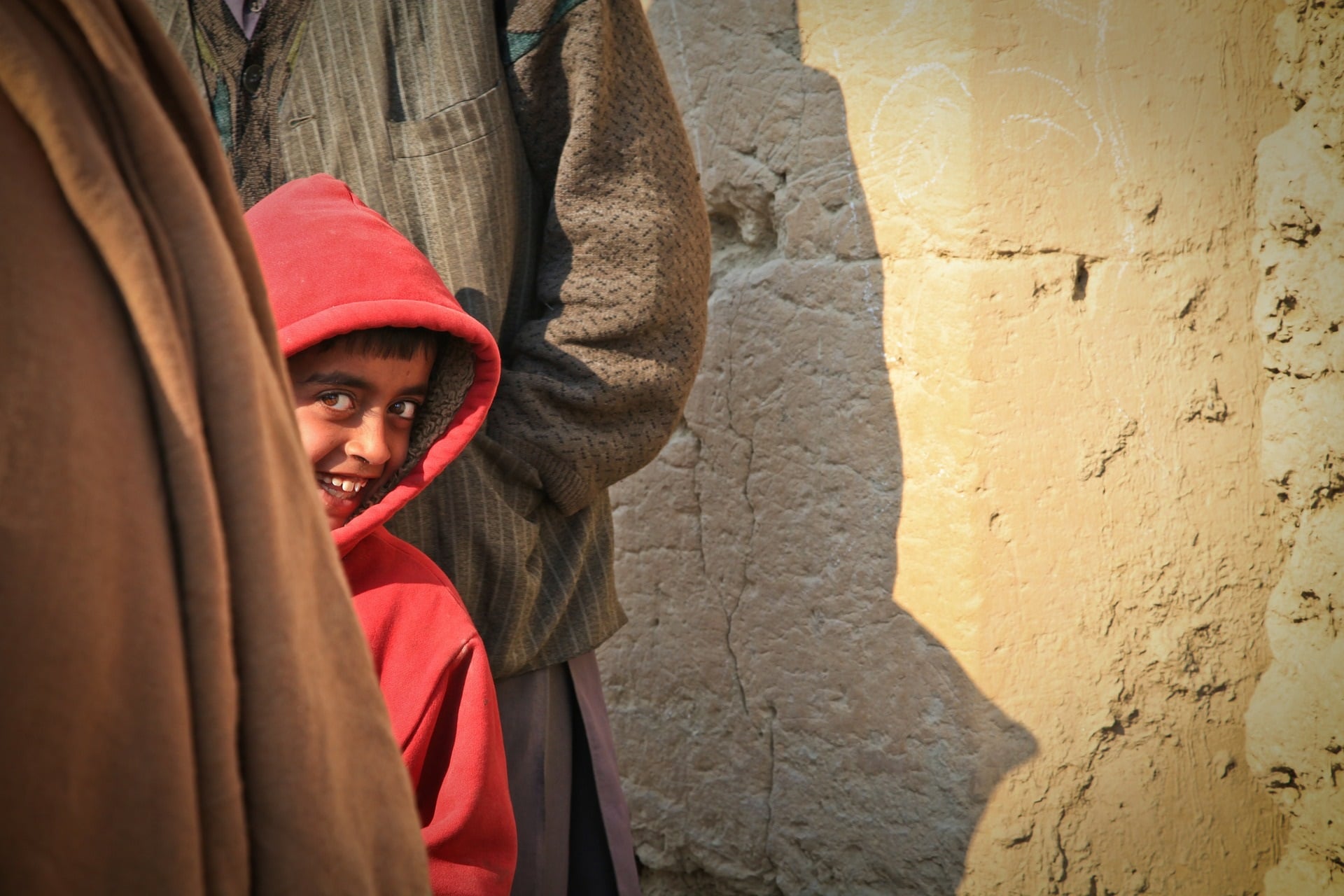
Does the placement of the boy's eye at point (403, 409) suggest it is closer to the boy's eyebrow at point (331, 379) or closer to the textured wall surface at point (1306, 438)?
the boy's eyebrow at point (331, 379)

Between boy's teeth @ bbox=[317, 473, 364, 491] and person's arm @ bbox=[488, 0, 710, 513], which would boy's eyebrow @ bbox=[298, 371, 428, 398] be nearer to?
boy's teeth @ bbox=[317, 473, 364, 491]

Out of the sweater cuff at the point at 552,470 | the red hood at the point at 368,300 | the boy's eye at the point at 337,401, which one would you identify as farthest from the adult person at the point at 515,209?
the boy's eye at the point at 337,401

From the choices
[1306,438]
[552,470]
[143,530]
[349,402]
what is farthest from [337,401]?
[1306,438]

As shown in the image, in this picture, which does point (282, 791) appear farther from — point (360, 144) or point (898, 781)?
point (898, 781)

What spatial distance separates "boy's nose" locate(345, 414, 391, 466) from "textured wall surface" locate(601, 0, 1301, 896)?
2.81 feet

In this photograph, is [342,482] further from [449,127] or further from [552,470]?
[449,127]

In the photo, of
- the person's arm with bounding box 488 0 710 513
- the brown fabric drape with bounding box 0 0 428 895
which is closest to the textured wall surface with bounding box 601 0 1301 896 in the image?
the person's arm with bounding box 488 0 710 513

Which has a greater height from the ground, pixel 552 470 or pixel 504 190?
pixel 504 190

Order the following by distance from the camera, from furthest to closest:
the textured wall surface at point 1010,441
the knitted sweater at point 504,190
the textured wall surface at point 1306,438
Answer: the textured wall surface at point 1306,438
the textured wall surface at point 1010,441
the knitted sweater at point 504,190

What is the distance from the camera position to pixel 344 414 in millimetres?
1125

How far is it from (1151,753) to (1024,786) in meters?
0.27

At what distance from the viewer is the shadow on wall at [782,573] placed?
166cm

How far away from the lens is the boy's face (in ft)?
3.62

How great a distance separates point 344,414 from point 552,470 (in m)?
0.32
